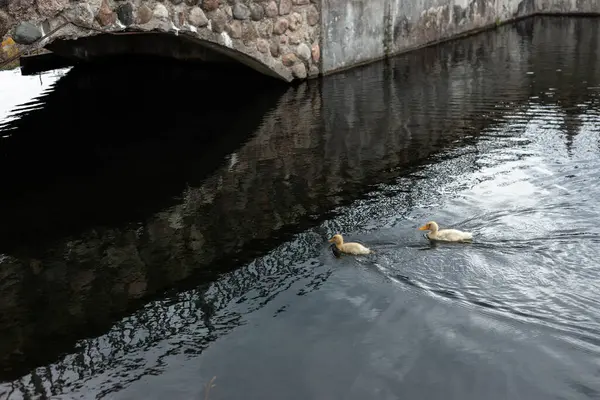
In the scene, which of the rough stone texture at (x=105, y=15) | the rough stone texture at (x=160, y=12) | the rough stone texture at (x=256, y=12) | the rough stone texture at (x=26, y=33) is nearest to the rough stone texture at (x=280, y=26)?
the rough stone texture at (x=256, y=12)

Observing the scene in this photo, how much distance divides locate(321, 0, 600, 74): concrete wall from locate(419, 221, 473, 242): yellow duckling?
25.3 ft

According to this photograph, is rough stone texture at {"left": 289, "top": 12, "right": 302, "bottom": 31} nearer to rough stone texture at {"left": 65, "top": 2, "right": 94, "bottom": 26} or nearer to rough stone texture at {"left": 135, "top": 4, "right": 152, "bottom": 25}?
rough stone texture at {"left": 135, "top": 4, "right": 152, "bottom": 25}

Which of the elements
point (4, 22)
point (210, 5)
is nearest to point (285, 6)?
point (210, 5)

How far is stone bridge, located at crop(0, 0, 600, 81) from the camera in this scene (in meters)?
8.75

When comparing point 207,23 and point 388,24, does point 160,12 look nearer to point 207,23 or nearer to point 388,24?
point 207,23

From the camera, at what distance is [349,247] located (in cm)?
614

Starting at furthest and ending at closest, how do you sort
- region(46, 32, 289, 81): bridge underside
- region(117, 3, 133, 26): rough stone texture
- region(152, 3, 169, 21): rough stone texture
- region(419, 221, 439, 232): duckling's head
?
region(46, 32, 289, 81): bridge underside → region(152, 3, 169, 21): rough stone texture → region(117, 3, 133, 26): rough stone texture → region(419, 221, 439, 232): duckling's head

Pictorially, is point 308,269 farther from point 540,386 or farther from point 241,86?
point 241,86

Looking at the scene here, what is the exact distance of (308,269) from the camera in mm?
6047

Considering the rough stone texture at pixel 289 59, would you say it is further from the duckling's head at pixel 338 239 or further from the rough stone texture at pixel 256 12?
the duckling's head at pixel 338 239

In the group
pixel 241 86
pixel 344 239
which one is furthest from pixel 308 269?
pixel 241 86

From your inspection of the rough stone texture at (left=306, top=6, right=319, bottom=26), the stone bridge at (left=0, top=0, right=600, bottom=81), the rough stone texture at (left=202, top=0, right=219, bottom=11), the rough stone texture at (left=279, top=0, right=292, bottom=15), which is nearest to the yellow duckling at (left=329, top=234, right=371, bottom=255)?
the stone bridge at (left=0, top=0, right=600, bottom=81)

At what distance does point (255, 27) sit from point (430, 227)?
21.9 ft

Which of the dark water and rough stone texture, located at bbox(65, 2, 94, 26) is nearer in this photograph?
the dark water
